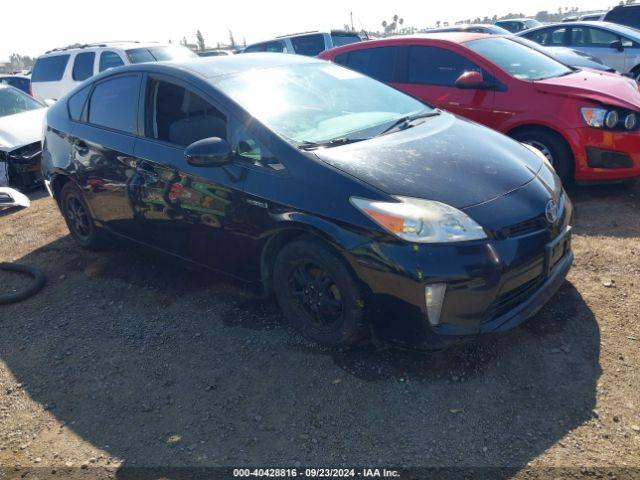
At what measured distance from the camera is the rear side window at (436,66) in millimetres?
5508

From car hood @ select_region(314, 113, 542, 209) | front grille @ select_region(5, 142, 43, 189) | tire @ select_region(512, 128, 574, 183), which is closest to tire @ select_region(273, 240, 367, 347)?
car hood @ select_region(314, 113, 542, 209)

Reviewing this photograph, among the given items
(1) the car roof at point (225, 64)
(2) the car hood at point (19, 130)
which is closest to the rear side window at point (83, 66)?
(2) the car hood at point (19, 130)

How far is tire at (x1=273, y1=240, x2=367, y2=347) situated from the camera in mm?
2752

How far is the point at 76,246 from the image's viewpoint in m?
5.07

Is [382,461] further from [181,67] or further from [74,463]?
[181,67]

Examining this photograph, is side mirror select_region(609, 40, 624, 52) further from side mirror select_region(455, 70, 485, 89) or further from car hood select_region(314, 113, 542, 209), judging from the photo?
car hood select_region(314, 113, 542, 209)

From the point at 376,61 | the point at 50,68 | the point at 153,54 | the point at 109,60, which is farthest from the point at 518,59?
the point at 50,68

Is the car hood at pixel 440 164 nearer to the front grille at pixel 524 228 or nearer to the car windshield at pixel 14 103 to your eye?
the front grille at pixel 524 228

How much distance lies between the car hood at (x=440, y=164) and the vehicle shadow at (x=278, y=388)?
872mm

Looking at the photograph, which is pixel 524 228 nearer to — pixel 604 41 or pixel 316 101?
pixel 316 101

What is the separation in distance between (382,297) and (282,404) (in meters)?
0.77

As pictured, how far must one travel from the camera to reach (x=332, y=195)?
2.71m

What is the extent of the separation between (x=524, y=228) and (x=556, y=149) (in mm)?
2601

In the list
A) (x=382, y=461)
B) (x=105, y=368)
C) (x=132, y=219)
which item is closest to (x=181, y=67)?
(x=132, y=219)
